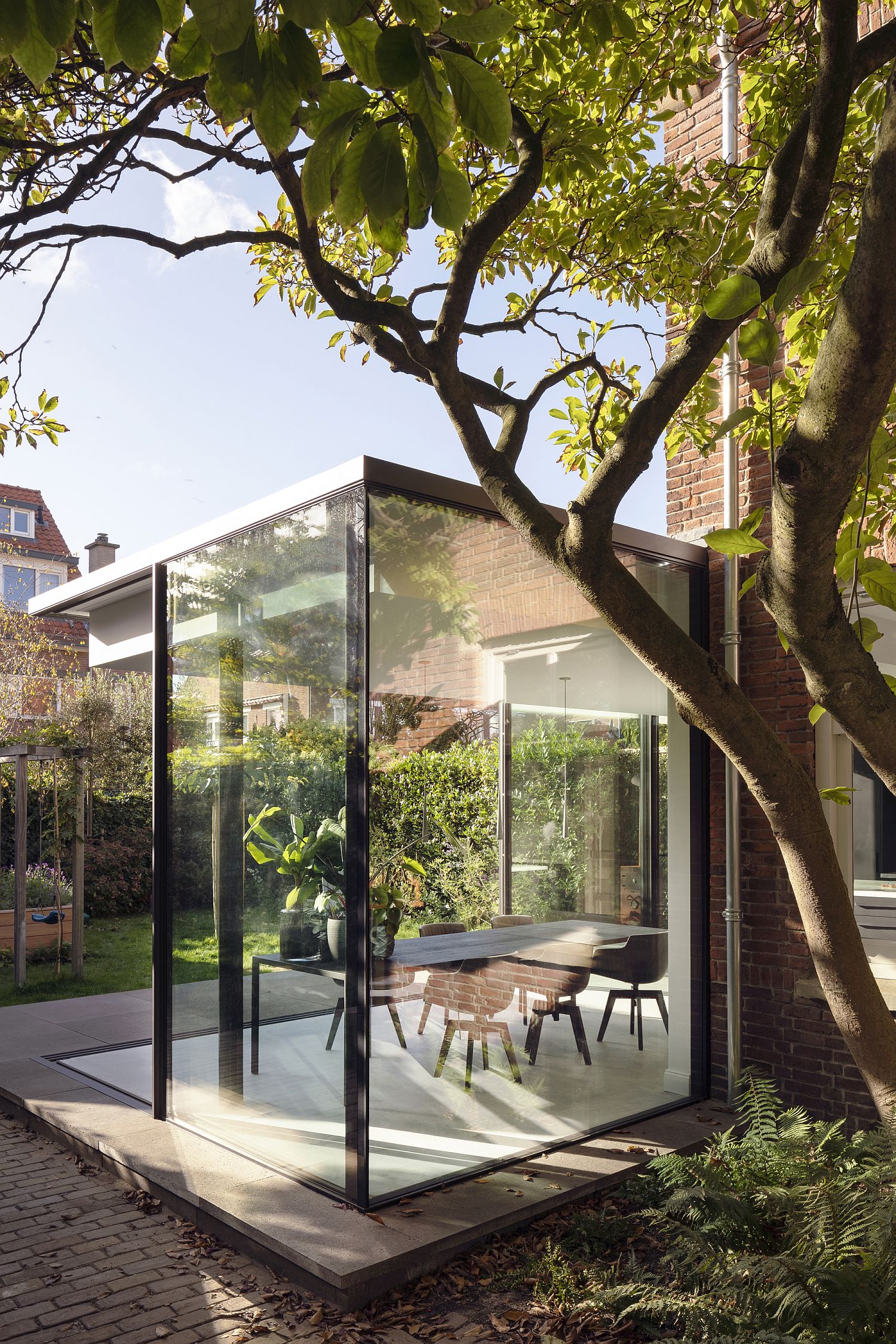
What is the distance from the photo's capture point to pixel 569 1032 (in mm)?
4801

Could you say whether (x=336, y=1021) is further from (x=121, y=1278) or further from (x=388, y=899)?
(x=121, y=1278)

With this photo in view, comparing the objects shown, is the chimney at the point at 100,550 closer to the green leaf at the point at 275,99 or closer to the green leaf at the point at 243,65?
the green leaf at the point at 275,99

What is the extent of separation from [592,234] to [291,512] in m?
1.94

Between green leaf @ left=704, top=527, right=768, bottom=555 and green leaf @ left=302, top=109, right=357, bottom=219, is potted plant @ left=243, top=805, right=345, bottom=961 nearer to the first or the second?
green leaf @ left=704, top=527, right=768, bottom=555

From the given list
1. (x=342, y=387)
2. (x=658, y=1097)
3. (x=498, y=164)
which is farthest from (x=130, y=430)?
(x=658, y=1097)

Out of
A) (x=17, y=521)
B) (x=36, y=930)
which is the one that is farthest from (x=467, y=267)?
(x=17, y=521)

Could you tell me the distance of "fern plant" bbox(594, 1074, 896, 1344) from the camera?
8.23 ft

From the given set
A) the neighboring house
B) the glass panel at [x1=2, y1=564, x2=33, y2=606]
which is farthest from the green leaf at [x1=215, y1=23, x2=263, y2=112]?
the glass panel at [x1=2, y1=564, x2=33, y2=606]

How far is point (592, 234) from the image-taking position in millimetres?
4766

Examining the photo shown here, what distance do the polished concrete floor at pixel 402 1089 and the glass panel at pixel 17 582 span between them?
88.1ft

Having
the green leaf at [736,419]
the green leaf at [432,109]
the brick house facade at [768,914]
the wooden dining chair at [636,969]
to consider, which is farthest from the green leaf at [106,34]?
the wooden dining chair at [636,969]

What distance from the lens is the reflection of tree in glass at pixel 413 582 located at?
416 centimetres

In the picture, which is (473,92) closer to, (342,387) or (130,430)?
(342,387)

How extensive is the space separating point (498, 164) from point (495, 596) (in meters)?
2.42
